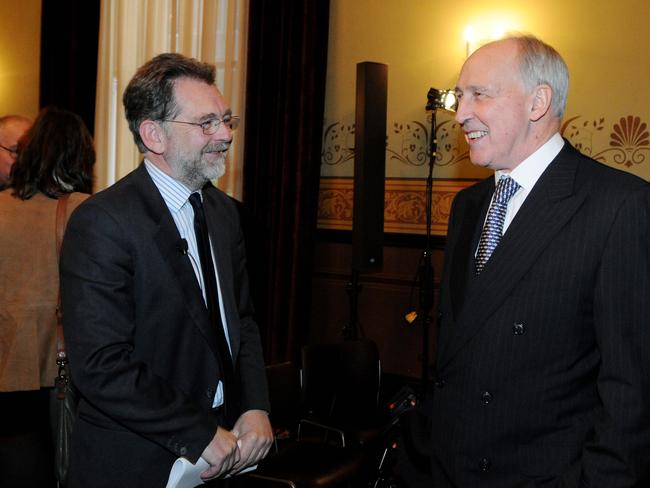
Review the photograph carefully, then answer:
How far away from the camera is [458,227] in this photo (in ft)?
7.10

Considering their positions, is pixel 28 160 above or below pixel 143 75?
below

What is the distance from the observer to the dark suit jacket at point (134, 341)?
→ 5.97 feet

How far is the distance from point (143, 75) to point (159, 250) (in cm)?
51

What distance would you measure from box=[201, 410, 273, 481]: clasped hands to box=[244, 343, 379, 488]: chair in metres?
0.91

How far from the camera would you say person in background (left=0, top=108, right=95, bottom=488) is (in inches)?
107

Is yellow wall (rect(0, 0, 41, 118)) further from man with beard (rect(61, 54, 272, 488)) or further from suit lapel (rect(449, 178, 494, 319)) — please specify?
suit lapel (rect(449, 178, 494, 319))

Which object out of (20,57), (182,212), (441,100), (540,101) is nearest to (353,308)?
(441,100)

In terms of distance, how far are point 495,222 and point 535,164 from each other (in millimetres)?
182

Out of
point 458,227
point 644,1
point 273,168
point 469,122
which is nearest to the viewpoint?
point 469,122

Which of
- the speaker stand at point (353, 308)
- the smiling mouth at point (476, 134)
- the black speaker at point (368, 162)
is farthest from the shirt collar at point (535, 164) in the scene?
the speaker stand at point (353, 308)

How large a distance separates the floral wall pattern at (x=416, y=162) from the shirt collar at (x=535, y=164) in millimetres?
2961

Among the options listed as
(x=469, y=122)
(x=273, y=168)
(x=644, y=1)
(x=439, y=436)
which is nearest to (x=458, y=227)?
(x=469, y=122)

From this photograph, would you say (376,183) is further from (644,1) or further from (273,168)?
(644,1)

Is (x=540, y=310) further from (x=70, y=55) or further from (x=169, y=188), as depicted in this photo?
(x=70, y=55)
